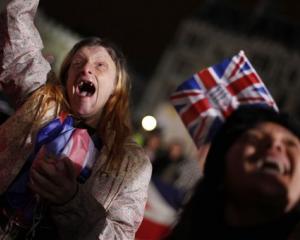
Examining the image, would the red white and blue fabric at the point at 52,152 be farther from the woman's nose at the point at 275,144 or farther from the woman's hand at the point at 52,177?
the woman's nose at the point at 275,144

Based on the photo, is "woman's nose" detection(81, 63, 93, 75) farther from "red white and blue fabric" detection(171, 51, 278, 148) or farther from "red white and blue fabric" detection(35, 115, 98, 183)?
"red white and blue fabric" detection(171, 51, 278, 148)

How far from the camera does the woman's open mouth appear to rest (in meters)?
2.96

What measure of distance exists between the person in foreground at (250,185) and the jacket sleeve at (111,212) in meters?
0.49

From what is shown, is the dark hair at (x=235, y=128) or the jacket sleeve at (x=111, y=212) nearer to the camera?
the dark hair at (x=235, y=128)

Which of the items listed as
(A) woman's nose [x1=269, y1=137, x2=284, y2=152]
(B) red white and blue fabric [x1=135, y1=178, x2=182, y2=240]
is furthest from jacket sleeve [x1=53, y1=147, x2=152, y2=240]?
(B) red white and blue fabric [x1=135, y1=178, x2=182, y2=240]

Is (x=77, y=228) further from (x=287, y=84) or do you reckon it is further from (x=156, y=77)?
(x=156, y=77)

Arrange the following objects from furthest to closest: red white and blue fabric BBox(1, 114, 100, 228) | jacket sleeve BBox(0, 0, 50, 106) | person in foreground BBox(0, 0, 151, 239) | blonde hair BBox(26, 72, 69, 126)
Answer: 1. jacket sleeve BBox(0, 0, 50, 106)
2. blonde hair BBox(26, 72, 69, 126)
3. red white and blue fabric BBox(1, 114, 100, 228)
4. person in foreground BBox(0, 0, 151, 239)

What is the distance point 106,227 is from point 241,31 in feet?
182

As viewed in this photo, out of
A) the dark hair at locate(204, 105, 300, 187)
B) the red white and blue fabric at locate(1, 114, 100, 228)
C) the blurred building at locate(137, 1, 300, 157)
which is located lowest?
the blurred building at locate(137, 1, 300, 157)

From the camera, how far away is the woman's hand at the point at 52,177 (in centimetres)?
198

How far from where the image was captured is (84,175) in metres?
2.64

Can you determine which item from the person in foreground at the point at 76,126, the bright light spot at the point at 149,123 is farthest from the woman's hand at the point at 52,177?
the bright light spot at the point at 149,123

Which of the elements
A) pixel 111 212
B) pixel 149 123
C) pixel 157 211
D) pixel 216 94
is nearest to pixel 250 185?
pixel 111 212

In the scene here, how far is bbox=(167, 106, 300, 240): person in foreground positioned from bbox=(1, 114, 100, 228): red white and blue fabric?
902 mm
